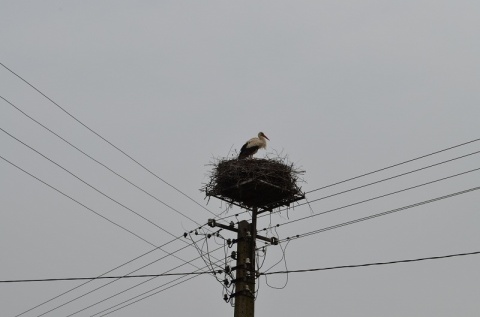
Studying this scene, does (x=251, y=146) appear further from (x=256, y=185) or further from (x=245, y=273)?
(x=245, y=273)

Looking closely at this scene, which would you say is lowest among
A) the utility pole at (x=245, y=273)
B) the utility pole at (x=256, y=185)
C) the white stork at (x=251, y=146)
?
the utility pole at (x=245, y=273)

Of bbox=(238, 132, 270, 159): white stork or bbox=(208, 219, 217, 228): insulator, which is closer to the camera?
bbox=(208, 219, 217, 228): insulator

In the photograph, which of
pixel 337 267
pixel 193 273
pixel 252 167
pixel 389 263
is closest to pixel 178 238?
pixel 193 273

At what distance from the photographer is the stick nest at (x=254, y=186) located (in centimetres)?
1323

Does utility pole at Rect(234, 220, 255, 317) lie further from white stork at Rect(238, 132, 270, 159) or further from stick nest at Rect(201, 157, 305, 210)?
white stork at Rect(238, 132, 270, 159)

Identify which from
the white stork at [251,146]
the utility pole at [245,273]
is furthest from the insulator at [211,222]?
the white stork at [251,146]

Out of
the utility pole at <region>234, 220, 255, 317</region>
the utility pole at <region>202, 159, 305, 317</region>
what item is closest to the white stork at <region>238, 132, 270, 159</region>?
the utility pole at <region>202, 159, 305, 317</region>

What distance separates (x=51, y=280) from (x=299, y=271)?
4699mm

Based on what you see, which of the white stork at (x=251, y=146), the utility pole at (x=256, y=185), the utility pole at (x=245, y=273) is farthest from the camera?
the white stork at (x=251, y=146)

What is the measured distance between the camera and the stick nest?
521 inches

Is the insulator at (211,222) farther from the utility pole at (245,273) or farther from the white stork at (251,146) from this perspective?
the white stork at (251,146)

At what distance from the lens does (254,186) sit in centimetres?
1312

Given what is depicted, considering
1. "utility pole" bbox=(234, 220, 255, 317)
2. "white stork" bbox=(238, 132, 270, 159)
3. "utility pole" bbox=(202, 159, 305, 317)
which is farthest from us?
"white stork" bbox=(238, 132, 270, 159)

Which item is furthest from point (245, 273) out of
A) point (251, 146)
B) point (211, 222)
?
point (251, 146)
